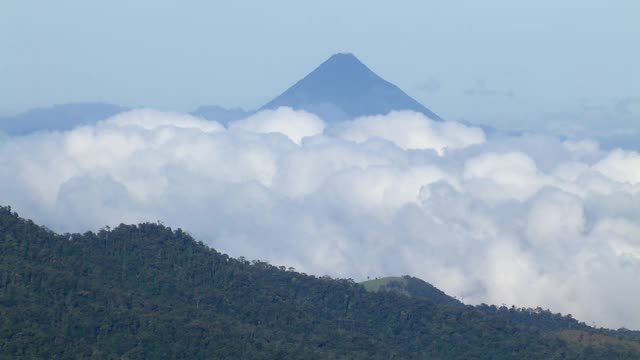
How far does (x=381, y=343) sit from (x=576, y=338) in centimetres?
1697

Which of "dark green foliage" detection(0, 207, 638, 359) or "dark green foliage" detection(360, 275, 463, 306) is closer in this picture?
"dark green foliage" detection(0, 207, 638, 359)

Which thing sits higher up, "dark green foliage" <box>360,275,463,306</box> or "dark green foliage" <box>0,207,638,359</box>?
"dark green foliage" <box>360,275,463,306</box>

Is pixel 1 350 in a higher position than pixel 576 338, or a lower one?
lower

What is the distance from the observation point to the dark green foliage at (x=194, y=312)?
82312 millimetres

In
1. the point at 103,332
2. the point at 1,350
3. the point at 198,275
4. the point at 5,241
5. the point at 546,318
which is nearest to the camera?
the point at 1,350

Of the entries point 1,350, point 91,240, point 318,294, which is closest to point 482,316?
point 318,294

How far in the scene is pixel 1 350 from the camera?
76750mm

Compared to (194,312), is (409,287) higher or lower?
higher

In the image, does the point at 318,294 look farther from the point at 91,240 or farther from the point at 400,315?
the point at 91,240

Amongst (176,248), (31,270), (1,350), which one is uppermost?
(176,248)

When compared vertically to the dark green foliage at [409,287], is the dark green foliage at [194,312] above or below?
below

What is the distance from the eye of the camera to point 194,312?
298 ft

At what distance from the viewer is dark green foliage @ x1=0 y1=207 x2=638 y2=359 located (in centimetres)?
8231

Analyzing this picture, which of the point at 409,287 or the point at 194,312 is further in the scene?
the point at 409,287
